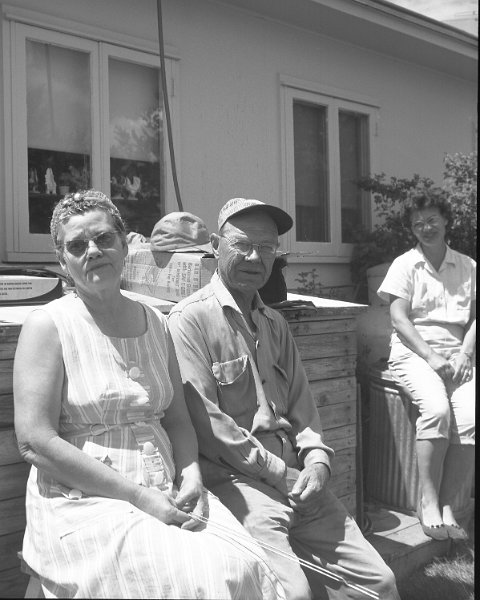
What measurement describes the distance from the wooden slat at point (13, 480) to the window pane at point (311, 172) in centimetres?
374

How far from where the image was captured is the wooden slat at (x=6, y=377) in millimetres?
2361

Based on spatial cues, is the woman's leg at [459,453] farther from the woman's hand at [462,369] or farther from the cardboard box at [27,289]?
the cardboard box at [27,289]

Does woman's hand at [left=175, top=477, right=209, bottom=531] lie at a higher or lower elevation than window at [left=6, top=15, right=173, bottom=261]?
lower

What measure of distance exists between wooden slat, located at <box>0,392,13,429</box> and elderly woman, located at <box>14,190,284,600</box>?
0.30m

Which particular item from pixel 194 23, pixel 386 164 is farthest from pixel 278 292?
pixel 386 164

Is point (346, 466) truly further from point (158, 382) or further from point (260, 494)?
point (158, 382)

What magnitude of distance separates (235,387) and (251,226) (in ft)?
2.02

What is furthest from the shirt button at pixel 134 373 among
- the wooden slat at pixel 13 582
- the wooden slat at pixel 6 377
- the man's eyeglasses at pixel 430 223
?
the man's eyeglasses at pixel 430 223

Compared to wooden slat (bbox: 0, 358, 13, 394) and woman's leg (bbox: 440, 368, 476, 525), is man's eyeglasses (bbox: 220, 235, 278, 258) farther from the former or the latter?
woman's leg (bbox: 440, 368, 476, 525)

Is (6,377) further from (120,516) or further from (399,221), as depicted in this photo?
(399,221)

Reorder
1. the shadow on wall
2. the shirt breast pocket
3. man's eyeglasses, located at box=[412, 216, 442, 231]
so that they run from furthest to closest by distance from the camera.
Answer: the shadow on wall < man's eyeglasses, located at box=[412, 216, 442, 231] < the shirt breast pocket

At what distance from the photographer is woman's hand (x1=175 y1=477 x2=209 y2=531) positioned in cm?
209

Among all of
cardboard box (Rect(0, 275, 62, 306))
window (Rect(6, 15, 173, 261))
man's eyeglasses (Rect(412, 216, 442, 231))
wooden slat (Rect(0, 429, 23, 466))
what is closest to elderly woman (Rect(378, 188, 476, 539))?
man's eyeglasses (Rect(412, 216, 442, 231))

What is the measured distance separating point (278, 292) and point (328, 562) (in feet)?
4.47
